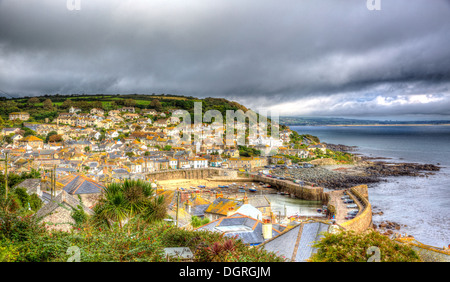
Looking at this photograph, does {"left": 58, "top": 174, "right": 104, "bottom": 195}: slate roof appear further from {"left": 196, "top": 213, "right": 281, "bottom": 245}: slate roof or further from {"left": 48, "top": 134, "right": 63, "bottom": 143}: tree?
{"left": 48, "top": 134, "right": 63, "bottom": 143}: tree

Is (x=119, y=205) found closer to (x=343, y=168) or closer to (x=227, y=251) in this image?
(x=227, y=251)

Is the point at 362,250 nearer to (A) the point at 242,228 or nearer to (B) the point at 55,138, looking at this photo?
(A) the point at 242,228

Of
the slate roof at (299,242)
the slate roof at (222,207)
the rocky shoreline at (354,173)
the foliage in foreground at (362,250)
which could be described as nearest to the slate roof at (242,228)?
the slate roof at (299,242)

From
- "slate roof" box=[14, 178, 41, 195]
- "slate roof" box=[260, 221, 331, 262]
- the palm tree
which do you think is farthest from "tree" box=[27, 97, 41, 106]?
"slate roof" box=[260, 221, 331, 262]

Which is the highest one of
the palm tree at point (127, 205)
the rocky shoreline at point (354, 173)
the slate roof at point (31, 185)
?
the palm tree at point (127, 205)

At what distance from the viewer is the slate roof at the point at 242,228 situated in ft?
29.1

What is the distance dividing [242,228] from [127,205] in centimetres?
422

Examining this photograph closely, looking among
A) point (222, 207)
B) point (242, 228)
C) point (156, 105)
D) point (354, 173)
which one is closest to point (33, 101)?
point (156, 105)

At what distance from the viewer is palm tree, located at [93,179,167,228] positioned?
704 cm

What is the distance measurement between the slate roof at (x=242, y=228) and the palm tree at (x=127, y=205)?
209cm

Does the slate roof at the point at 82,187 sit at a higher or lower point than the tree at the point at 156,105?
lower

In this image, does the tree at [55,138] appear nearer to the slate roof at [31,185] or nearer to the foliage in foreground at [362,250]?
the slate roof at [31,185]

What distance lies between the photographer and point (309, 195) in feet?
94.6

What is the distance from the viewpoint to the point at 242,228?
9.75 metres
